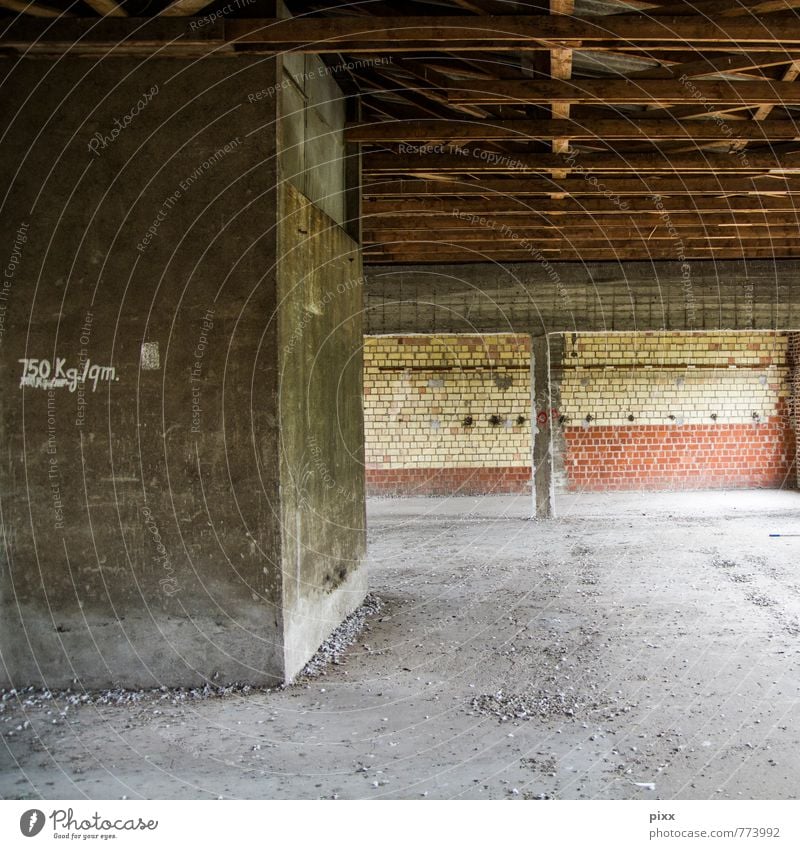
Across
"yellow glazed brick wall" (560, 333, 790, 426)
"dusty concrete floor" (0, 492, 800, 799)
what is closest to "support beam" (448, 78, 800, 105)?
"dusty concrete floor" (0, 492, 800, 799)

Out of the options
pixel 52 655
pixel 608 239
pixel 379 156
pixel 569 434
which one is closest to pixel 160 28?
pixel 379 156

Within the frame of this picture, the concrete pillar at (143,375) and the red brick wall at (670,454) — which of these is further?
the red brick wall at (670,454)

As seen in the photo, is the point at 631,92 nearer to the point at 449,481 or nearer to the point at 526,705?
the point at 526,705

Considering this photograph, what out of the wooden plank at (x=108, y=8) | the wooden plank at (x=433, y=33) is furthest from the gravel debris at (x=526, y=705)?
the wooden plank at (x=108, y=8)

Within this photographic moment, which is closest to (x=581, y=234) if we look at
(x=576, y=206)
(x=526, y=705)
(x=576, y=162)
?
→ (x=576, y=206)

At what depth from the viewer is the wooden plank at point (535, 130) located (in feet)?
21.1

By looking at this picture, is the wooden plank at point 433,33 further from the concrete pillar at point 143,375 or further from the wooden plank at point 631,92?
the wooden plank at point 631,92

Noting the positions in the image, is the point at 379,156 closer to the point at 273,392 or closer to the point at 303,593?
the point at 273,392

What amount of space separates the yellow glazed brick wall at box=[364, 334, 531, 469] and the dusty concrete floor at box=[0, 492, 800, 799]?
700cm

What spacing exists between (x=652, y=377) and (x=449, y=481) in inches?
174

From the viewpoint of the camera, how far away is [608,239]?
1047 cm

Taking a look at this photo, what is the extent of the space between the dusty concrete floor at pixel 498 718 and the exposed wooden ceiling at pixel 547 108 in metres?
3.85

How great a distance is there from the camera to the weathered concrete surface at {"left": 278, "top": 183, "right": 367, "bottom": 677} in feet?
15.9

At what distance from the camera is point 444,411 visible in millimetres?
14836
